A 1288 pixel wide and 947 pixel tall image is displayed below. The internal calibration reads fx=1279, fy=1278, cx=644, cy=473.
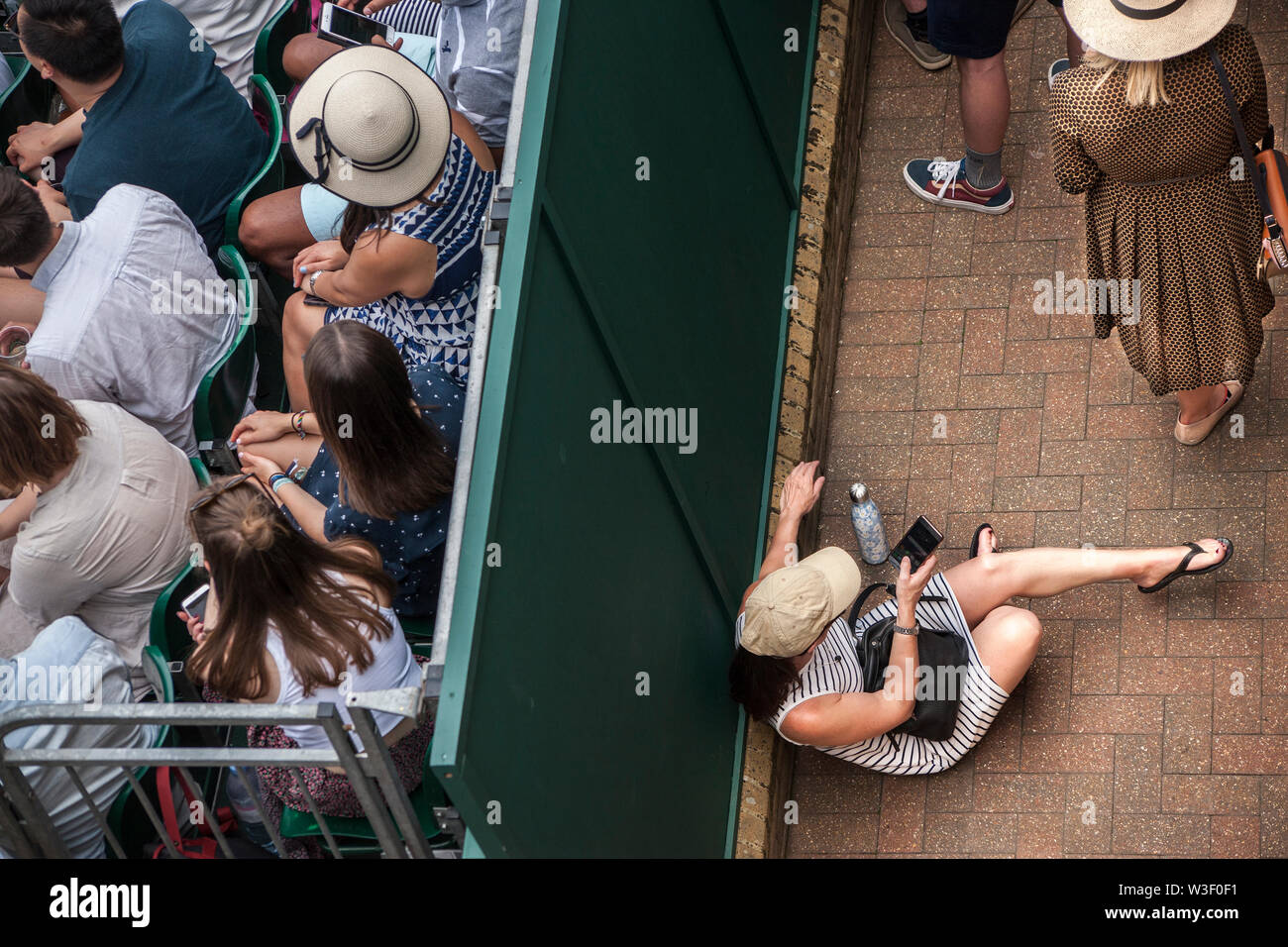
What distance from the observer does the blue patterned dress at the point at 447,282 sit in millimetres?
4098

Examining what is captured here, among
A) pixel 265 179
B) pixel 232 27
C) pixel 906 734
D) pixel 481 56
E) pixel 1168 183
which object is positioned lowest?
pixel 906 734

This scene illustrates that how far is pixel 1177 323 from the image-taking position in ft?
13.8

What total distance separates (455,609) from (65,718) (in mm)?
904

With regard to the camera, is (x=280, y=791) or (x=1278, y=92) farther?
(x=1278, y=92)

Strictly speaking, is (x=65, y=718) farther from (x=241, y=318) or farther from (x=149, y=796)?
(x=241, y=318)

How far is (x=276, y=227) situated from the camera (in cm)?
492

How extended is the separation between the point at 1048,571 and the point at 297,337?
2792 millimetres

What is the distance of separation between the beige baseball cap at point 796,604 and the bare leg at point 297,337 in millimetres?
1768

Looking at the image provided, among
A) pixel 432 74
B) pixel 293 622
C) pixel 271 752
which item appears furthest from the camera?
pixel 432 74

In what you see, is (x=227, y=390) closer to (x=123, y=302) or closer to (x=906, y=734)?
(x=123, y=302)

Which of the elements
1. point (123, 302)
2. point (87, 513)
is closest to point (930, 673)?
point (87, 513)

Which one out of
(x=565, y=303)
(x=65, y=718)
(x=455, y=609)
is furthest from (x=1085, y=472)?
(x=65, y=718)

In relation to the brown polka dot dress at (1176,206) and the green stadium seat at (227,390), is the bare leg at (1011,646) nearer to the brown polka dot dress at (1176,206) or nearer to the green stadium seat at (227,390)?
the brown polka dot dress at (1176,206)

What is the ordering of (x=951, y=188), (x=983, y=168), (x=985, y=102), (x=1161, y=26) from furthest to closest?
(x=951, y=188) < (x=983, y=168) < (x=985, y=102) < (x=1161, y=26)
